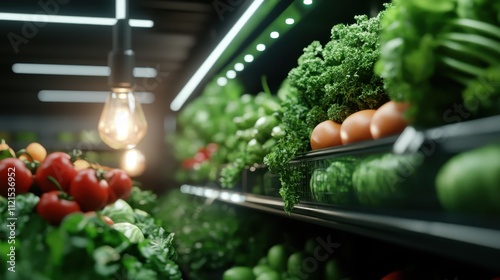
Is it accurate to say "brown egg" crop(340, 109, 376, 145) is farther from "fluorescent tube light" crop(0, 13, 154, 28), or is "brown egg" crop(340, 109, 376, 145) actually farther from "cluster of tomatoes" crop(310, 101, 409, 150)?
"fluorescent tube light" crop(0, 13, 154, 28)

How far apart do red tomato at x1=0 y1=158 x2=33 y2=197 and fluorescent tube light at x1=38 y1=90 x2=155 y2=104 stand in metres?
6.43

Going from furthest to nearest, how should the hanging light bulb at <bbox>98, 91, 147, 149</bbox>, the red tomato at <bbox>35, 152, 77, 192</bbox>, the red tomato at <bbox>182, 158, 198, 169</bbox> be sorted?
the red tomato at <bbox>182, 158, 198, 169</bbox>
the hanging light bulb at <bbox>98, 91, 147, 149</bbox>
the red tomato at <bbox>35, 152, 77, 192</bbox>

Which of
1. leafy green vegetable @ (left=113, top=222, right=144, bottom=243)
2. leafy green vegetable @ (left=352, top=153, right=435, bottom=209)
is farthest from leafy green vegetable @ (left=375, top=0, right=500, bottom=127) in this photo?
leafy green vegetable @ (left=113, top=222, right=144, bottom=243)

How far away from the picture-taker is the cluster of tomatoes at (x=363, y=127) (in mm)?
1416

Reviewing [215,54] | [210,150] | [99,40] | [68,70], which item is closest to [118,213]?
[215,54]

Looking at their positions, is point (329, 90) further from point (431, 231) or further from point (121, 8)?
point (121, 8)

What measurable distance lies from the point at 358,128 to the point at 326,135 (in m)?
0.34

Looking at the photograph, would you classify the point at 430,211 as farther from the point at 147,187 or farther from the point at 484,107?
the point at 147,187

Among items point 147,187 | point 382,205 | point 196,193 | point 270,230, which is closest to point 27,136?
point 147,187

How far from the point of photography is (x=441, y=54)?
124cm

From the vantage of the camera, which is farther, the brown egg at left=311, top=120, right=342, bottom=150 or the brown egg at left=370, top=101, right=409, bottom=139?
the brown egg at left=311, top=120, right=342, bottom=150

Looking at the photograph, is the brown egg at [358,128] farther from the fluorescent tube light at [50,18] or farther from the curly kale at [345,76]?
the fluorescent tube light at [50,18]

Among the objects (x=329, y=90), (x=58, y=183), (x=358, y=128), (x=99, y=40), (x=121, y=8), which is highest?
(x=99, y=40)

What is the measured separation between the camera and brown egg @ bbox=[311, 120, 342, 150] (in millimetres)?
2021
